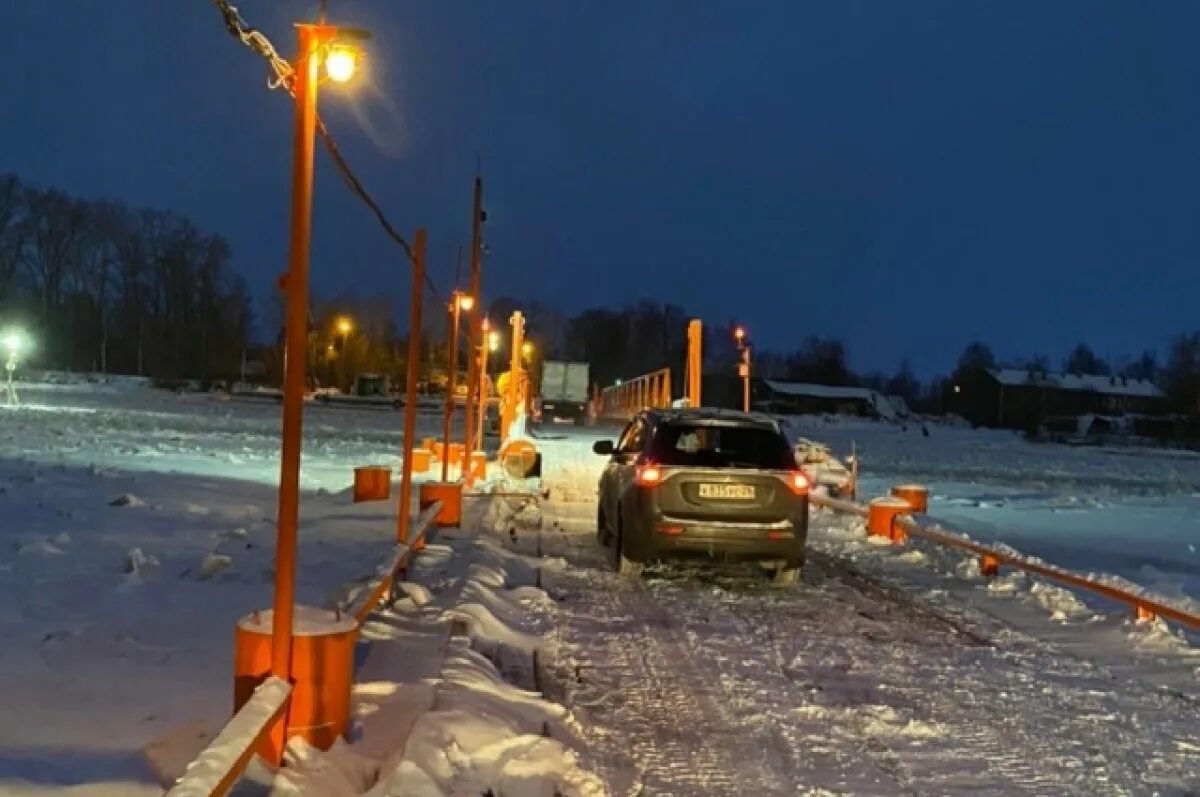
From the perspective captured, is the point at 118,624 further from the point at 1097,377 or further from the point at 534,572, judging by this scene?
the point at 1097,377

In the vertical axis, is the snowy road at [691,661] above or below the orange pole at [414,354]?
below

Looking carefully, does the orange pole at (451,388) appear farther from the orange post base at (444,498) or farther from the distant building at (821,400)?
the distant building at (821,400)

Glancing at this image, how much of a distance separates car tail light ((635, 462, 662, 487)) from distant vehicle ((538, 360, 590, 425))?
54361mm

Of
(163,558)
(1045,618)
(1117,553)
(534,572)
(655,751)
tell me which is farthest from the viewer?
(1117,553)

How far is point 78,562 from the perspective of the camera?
10734 millimetres

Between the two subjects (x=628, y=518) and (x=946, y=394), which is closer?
(x=628, y=518)

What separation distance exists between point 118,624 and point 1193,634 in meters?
8.08

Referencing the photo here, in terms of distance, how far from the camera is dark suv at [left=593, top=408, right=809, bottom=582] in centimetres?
1144

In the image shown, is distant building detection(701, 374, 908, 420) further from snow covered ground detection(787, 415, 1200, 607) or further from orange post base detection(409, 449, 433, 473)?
orange post base detection(409, 449, 433, 473)

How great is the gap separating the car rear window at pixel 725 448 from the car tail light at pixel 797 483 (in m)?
0.10

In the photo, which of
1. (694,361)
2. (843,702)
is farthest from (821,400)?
(843,702)

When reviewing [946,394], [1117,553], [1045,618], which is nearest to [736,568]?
[1045,618]

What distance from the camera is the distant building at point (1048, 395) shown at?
119m

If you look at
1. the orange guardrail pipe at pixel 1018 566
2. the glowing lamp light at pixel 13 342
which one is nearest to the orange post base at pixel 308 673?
the orange guardrail pipe at pixel 1018 566
